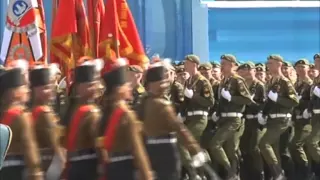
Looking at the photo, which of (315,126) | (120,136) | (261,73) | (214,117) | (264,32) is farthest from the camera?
(264,32)

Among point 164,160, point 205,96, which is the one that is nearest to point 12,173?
point 164,160

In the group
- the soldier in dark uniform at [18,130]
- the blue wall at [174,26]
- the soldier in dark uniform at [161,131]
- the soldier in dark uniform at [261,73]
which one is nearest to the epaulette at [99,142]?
the soldier in dark uniform at [18,130]

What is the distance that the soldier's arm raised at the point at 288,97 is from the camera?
11484 mm

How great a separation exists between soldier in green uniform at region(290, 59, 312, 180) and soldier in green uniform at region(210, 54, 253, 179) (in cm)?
96

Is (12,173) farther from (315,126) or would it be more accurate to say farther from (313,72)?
(313,72)

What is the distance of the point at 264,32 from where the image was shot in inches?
635

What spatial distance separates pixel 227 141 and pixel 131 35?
6.96ft

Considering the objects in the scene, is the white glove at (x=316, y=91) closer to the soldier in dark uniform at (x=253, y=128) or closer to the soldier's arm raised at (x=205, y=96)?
the soldier in dark uniform at (x=253, y=128)

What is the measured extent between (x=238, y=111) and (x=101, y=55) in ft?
7.19

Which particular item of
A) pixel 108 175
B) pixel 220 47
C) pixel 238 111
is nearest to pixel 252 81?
pixel 238 111

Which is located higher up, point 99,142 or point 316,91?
point 99,142

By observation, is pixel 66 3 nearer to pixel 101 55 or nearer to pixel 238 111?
pixel 101 55

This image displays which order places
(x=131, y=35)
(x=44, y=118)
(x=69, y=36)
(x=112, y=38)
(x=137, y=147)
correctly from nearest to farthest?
(x=137, y=147) < (x=44, y=118) < (x=112, y=38) < (x=69, y=36) < (x=131, y=35)

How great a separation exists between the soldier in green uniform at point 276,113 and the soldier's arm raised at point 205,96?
0.89m
